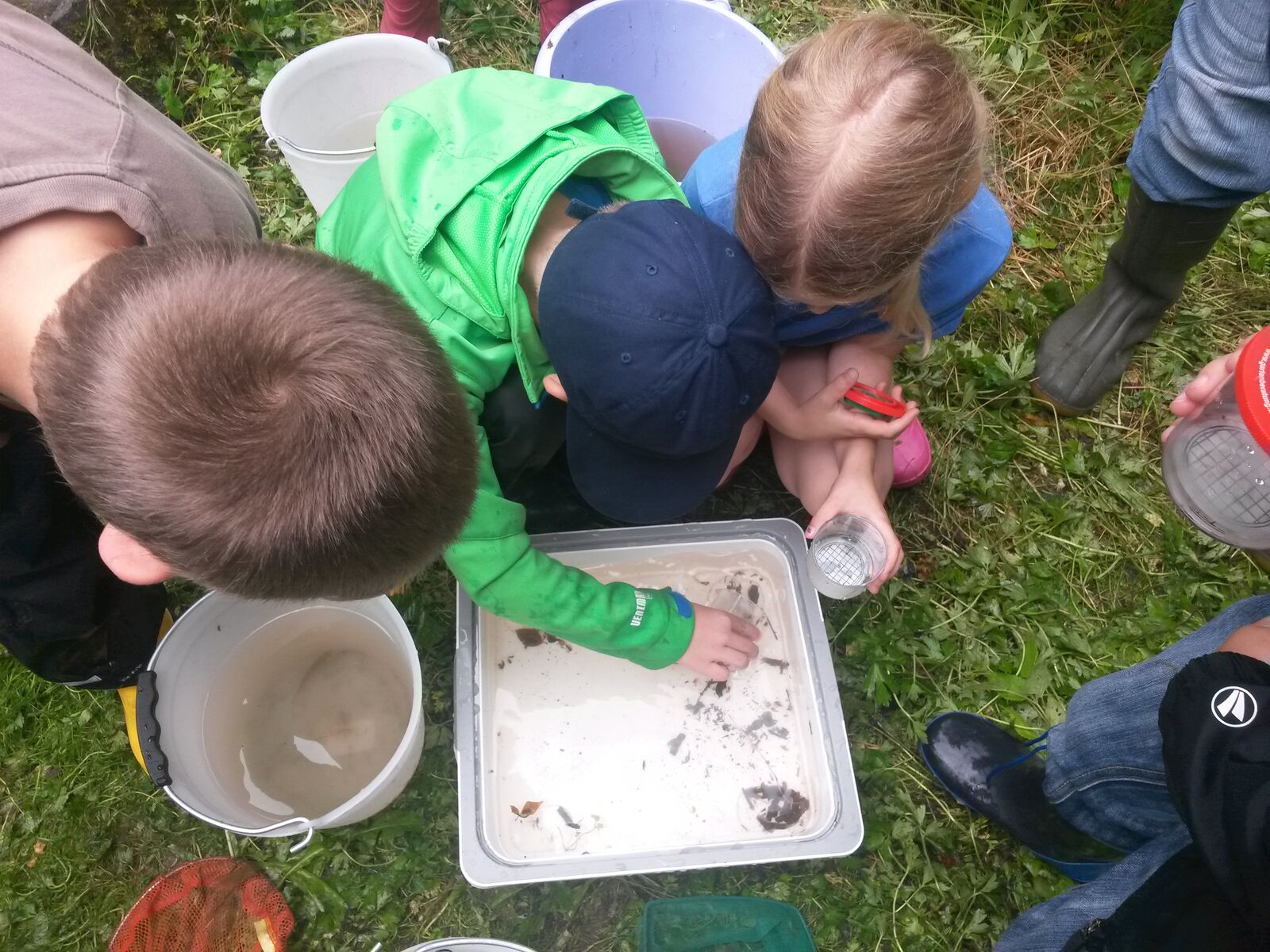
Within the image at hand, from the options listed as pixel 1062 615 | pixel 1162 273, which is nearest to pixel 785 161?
pixel 1162 273

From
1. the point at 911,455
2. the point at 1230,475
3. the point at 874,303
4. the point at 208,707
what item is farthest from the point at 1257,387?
the point at 208,707

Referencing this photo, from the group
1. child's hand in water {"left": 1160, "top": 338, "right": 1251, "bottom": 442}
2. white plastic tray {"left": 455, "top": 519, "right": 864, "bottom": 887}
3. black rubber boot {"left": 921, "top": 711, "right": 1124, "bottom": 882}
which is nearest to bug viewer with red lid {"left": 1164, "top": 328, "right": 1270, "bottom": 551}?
child's hand in water {"left": 1160, "top": 338, "right": 1251, "bottom": 442}

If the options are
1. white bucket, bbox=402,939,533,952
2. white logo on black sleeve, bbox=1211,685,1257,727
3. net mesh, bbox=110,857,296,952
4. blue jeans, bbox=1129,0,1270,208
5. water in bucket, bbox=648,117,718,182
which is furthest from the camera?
water in bucket, bbox=648,117,718,182

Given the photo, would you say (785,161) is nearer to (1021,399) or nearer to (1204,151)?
(1204,151)

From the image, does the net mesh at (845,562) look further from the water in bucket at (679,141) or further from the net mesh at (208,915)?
the net mesh at (208,915)

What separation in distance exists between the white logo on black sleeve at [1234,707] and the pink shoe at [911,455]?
0.83 m

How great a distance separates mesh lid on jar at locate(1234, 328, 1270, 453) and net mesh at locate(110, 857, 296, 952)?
169cm

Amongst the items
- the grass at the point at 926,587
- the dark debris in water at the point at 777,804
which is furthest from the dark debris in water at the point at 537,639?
the dark debris in water at the point at 777,804

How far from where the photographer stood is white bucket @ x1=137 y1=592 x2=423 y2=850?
1.24 m

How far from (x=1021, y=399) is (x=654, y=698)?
3.70 ft

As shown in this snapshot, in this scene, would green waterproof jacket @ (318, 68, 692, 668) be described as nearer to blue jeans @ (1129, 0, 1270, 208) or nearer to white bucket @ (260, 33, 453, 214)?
white bucket @ (260, 33, 453, 214)

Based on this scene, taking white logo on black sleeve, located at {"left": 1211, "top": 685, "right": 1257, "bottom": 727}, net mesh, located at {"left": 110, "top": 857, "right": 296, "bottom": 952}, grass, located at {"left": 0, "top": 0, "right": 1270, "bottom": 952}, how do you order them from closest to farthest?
white logo on black sleeve, located at {"left": 1211, "top": 685, "right": 1257, "bottom": 727} → net mesh, located at {"left": 110, "top": 857, "right": 296, "bottom": 952} → grass, located at {"left": 0, "top": 0, "right": 1270, "bottom": 952}

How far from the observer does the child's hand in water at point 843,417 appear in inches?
55.2

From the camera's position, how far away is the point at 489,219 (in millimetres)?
1090
